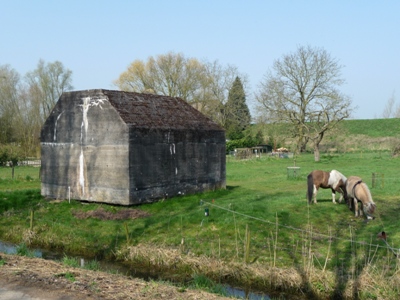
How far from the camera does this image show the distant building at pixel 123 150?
21703mm

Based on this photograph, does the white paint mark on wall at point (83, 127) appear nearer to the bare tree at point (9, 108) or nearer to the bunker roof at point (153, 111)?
the bunker roof at point (153, 111)

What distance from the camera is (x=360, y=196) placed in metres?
18.2

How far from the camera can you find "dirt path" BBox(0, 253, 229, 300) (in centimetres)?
845

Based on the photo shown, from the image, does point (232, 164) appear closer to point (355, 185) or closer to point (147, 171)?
point (147, 171)

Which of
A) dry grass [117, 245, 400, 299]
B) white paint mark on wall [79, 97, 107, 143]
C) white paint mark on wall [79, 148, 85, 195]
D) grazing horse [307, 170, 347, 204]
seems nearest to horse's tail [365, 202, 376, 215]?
grazing horse [307, 170, 347, 204]

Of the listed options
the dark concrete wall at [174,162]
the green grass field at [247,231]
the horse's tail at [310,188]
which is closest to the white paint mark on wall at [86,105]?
the dark concrete wall at [174,162]

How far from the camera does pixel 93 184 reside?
22.5 metres

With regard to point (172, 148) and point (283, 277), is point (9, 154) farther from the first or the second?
point (283, 277)

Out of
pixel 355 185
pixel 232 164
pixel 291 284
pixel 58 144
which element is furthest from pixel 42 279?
pixel 232 164

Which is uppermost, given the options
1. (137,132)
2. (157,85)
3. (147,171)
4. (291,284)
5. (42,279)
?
(157,85)

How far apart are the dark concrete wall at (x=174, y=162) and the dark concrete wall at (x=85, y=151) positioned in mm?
681

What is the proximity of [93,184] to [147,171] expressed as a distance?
8.77 feet

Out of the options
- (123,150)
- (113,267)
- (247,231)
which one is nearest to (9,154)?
(123,150)

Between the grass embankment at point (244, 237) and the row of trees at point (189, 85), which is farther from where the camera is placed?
the row of trees at point (189, 85)
